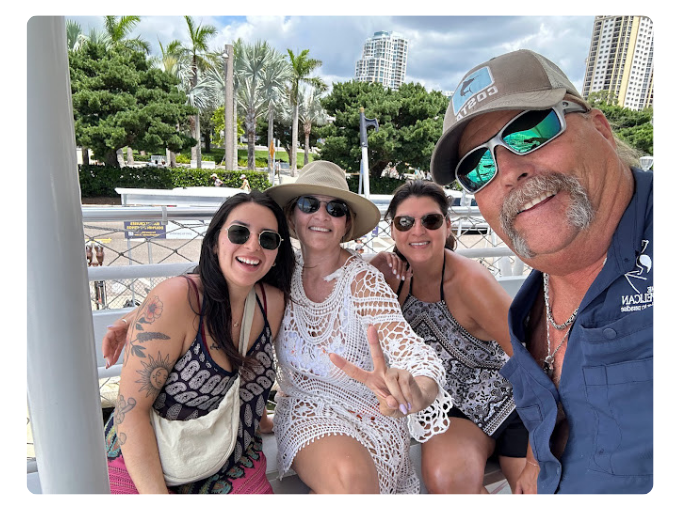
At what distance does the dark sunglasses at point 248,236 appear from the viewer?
71.2 inches

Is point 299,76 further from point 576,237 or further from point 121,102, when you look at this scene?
point 576,237

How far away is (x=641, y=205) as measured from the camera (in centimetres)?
123

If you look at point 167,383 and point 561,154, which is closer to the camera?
point 561,154

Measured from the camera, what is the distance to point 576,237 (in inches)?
51.4

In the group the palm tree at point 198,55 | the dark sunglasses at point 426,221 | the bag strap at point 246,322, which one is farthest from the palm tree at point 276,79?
the bag strap at point 246,322

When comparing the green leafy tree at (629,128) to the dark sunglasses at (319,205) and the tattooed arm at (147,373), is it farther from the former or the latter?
the tattooed arm at (147,373)

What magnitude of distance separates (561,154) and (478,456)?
1.41 metres

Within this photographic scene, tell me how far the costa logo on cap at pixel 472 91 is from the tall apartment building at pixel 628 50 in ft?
1.04

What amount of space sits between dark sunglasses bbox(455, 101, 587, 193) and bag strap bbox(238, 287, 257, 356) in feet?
3.55

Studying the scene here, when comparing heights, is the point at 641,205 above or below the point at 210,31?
below

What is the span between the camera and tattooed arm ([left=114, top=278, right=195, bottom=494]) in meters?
1.53

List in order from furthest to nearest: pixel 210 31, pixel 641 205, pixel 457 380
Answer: pixel 210 31
pixel 457 380
pixel 641 205
